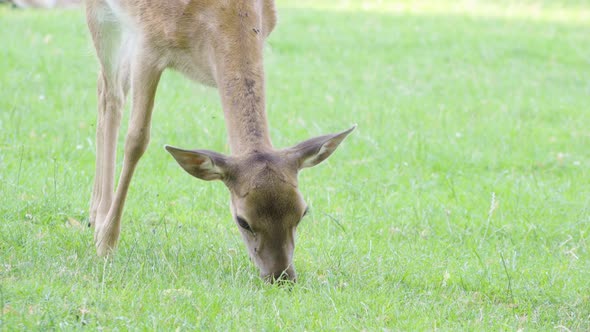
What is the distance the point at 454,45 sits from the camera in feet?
53.3

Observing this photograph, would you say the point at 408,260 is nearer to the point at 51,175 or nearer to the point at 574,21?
the point at 51,175

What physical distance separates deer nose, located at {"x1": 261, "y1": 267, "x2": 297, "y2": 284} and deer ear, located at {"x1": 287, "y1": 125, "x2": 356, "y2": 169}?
22.5 inches

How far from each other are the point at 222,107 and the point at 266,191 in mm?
755

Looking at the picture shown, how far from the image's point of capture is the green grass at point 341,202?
17.5ft

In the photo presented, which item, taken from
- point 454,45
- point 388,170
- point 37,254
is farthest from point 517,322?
point 454,45

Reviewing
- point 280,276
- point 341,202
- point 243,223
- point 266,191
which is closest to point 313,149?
point 266,191

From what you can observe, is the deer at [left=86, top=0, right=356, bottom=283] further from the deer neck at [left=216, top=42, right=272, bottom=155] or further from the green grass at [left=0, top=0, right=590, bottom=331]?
the green grass at [left=0, top=0, right=590, bottom=331]

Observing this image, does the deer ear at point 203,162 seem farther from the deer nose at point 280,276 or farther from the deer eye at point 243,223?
the deer nose at point 280,276

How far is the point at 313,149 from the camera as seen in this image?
18.2 feet

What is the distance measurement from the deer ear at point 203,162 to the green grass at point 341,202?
0.60 metres

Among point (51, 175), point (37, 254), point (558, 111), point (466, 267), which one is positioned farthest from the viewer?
point (558, 111)

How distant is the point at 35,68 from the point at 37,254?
6.56m

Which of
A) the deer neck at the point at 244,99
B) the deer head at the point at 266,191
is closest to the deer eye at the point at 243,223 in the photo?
the deer head at the point at 266,191

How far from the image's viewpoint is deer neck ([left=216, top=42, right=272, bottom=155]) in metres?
5.58
